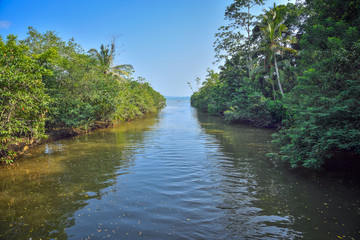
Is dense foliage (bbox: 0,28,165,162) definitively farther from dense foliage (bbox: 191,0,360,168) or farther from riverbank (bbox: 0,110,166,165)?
dense foliage (bbox: 191,0,360,168)

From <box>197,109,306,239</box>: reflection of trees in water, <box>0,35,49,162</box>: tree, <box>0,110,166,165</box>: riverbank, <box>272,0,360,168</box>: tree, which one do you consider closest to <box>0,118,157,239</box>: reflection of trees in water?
<box>0,110,166,165</box>: riverbank

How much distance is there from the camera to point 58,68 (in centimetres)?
1339

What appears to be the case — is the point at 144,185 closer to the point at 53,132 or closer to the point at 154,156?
the point at 154,156

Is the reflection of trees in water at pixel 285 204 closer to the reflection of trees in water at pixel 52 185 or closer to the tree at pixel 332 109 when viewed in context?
the tree at pixel 332 109

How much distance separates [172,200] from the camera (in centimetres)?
534

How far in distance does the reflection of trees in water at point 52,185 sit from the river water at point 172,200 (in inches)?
1.0

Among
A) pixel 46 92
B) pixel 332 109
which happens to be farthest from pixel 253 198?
pixel 46 92

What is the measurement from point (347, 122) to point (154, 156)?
7.65 m

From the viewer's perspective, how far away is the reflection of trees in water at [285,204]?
4043mm

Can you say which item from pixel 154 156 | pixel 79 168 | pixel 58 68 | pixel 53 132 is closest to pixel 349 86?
pixel 154 156

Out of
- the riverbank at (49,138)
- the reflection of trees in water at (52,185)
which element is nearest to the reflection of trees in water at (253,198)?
the reflection of trees in water at (52,185)

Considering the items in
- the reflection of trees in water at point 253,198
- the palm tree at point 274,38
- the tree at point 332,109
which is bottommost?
the reflection of trees in water at point 253,198

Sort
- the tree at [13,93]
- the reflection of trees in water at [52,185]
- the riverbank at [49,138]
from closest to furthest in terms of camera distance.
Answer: the reflection of trees in water at [52,185] < the tree at [13,93] < the riverbank at [49,138]

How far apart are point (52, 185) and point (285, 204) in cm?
694
